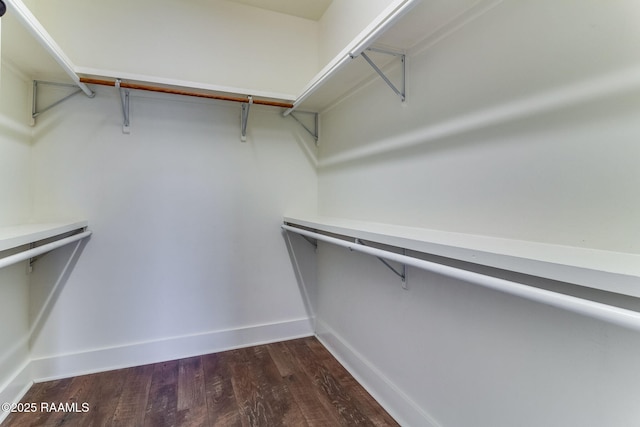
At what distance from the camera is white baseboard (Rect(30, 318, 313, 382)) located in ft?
5.98

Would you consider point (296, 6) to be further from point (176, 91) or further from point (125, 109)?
point (125, 109)

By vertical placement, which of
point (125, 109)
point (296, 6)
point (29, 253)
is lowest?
point (29, 253)

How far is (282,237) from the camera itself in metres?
2.36

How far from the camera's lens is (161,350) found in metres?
2.03

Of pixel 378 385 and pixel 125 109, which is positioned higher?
pixel 125 109

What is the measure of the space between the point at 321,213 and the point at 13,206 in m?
1.82

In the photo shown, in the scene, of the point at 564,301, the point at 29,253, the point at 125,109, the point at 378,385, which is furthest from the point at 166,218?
the point at 564,301

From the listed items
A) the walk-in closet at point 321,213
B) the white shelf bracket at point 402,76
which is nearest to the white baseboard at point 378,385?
the walk-in closet at point 321,213

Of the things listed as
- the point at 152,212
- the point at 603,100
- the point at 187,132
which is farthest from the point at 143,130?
the point at 603,100

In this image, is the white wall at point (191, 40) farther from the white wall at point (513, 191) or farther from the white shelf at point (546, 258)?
the white shelf at point (546, 258)

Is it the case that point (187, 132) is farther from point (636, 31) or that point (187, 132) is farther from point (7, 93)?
point (636, 31)

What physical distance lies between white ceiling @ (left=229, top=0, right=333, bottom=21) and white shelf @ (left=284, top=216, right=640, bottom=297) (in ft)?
6.65

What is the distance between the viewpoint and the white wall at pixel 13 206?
1523mm

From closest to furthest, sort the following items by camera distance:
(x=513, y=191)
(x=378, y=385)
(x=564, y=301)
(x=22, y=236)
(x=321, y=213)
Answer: (x=564, y=301) < (x=513, y=191) < (x=22, y=236) < (x=378, y=385) < (x=321, y=213)
